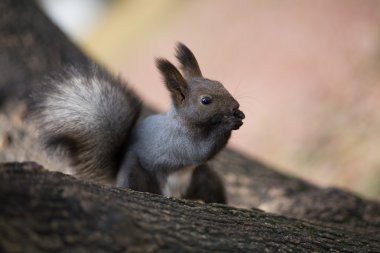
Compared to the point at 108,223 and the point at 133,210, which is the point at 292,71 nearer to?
the point at 133,210

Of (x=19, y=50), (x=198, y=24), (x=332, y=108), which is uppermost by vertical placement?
(x=198, y=24)

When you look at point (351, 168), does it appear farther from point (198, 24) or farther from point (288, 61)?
point (198, 24)

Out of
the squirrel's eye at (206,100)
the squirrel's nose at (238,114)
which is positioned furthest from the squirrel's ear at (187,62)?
the squirrel's nose at (238,114)

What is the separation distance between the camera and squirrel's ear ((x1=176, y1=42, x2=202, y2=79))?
3.22m

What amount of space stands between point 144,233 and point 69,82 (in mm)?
1460

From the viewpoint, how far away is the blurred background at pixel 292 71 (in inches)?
256

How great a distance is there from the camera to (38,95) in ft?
9.63

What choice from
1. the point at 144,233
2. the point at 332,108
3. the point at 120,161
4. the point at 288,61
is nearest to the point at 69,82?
the point at 120,161

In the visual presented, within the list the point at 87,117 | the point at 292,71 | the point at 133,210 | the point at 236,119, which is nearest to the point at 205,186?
the point at 236,119

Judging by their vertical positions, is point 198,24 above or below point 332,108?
above

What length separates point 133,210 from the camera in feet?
6.07

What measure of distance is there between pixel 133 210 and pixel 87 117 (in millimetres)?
1242

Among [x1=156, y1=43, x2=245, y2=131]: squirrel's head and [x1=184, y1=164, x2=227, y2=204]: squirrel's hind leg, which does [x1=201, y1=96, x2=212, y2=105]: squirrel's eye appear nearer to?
[x1=156, y1=43, x2=245, y2=131]: squirrel's head

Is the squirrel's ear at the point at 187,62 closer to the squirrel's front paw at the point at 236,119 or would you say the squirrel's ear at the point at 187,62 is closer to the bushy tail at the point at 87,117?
the bushy tail at the point at 87,117
